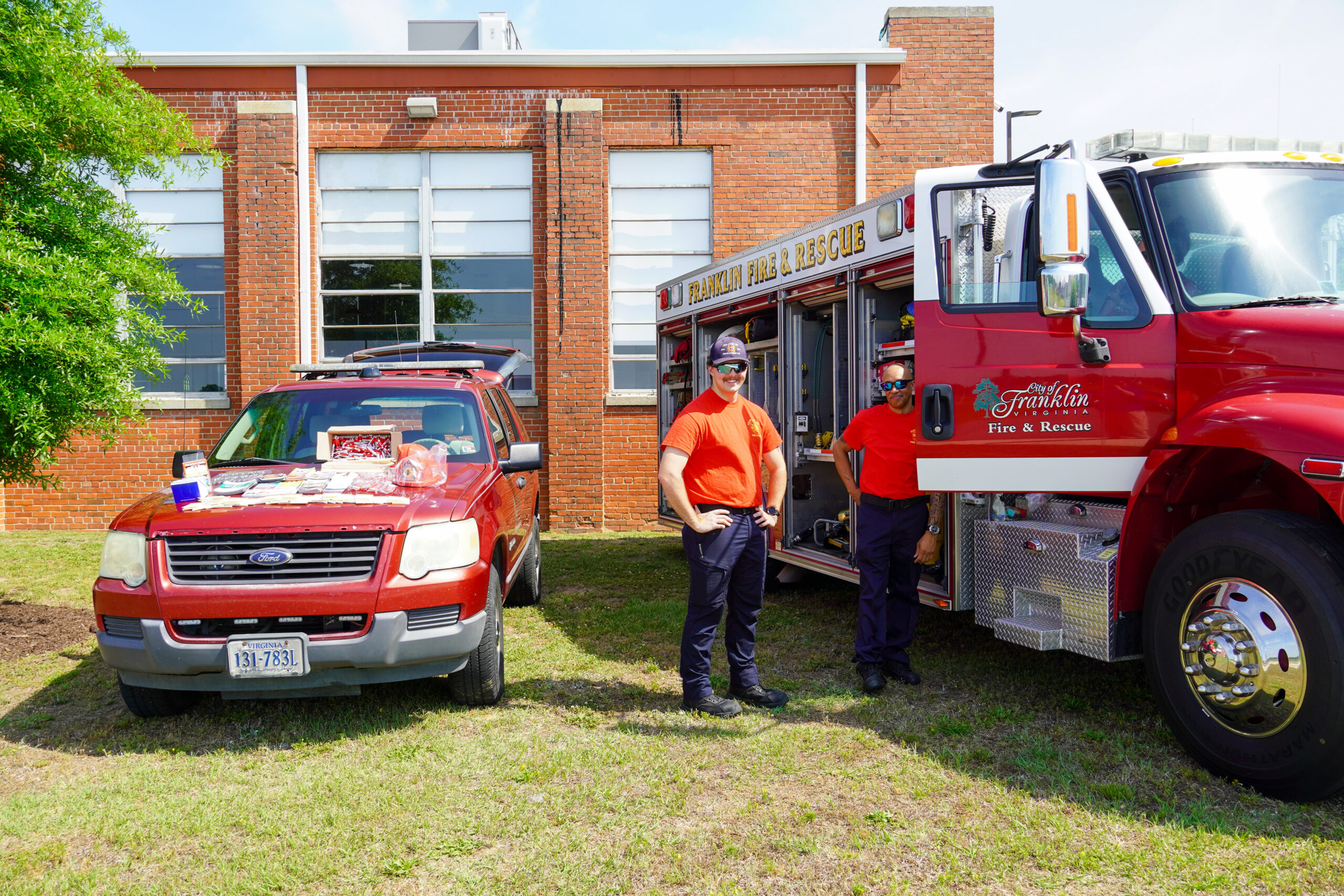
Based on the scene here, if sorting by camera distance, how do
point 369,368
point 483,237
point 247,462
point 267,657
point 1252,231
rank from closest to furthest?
point 1252,231, point 267,657, point 247,462, point 369,368, point 483,237

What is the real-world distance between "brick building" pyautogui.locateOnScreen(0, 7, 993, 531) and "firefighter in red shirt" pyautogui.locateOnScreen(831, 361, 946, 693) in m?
7.32

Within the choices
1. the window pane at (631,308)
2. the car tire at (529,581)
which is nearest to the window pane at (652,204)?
the window pane at (631,308)

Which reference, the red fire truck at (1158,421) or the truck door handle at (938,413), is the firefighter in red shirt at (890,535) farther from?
the truck door handle at (938,413)

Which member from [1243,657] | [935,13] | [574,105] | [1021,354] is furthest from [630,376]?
[1243,657]

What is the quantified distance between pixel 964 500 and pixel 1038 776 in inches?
63.3

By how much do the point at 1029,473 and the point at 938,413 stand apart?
0.51m

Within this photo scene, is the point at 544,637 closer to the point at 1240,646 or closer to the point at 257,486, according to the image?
the point at 257,486

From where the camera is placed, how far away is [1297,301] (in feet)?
12.2

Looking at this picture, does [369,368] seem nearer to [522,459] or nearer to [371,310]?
[522,459]

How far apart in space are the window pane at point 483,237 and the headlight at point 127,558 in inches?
345

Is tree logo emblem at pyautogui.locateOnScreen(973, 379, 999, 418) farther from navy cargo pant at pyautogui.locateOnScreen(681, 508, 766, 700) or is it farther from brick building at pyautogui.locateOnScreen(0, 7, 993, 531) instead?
brick building at pyautogui.locateOnScreen(0, 7, 993, 531)

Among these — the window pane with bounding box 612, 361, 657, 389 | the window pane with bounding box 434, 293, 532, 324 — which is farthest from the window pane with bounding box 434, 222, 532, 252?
the window pane with bounding box 612, 361, 657, 389

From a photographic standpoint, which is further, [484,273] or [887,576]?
[484,273]

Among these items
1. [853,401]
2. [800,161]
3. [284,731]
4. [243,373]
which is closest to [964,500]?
[853,401]
